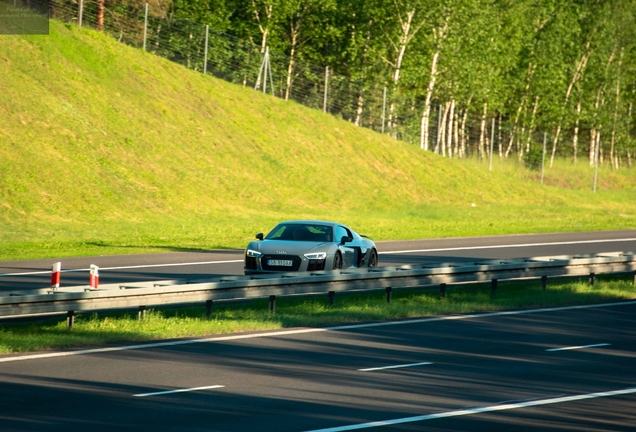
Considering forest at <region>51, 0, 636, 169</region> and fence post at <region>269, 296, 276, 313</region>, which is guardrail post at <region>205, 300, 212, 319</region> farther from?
forest at <region>51, 0, 636, 169</region>

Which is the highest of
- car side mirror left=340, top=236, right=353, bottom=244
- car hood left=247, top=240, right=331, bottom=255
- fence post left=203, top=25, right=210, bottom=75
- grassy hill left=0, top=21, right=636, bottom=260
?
fence post left=203, top=25, right=210, bottom=75

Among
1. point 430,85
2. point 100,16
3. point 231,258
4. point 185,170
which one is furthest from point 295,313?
point 430,85

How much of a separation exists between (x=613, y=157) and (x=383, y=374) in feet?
235

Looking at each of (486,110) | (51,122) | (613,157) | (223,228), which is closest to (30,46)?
(51,122)

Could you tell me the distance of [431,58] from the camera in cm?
6175

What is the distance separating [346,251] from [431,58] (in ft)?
140

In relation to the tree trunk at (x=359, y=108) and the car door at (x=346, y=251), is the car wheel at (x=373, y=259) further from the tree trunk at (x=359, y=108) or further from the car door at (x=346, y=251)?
the tree trunk at (x=359, y=108)

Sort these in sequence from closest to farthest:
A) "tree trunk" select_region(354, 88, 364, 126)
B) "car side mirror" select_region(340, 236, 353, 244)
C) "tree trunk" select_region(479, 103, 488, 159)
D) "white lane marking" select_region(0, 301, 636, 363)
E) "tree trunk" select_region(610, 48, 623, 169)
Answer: "white lane marking" select_region(0, 301, 636, 363)
"car side mirror" select_region(340, 236, 353, 244)
"tree trunk" select_region(354, 88, 364, 126)
"tree trunk" select_region(479, 103, 488, 159)
"tree trunk" select_region(610, 48, 623, 169)

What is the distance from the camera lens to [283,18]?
204 ft

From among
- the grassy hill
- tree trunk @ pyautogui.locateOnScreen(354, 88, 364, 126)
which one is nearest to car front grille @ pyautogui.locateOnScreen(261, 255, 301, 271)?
the grassy hill

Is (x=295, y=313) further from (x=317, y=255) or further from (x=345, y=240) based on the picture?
(x=345, y=240)

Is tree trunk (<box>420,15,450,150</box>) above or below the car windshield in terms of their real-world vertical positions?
above

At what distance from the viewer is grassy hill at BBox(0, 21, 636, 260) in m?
32.6

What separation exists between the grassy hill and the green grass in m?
10.2
